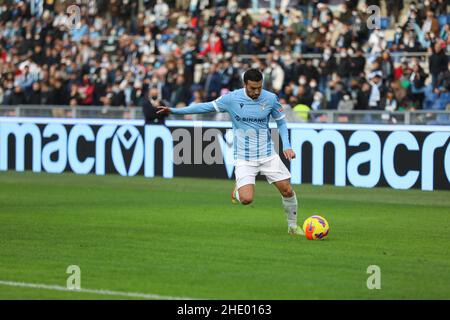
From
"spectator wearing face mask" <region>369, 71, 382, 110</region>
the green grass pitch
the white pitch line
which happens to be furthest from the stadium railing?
the white pitch line

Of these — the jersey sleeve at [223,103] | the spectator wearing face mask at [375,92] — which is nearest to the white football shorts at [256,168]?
the jersey sleeve at [223,103]

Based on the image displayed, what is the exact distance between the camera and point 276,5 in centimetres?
3228

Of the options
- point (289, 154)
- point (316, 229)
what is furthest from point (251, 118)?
point (316, 229)

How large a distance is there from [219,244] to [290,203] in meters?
1.41

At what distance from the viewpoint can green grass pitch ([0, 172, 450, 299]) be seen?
10273 millimetres

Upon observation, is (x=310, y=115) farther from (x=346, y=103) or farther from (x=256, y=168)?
(x=256, y=168)

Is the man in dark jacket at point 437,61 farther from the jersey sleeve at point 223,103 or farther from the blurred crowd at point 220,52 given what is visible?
the jersey sleeve at point 223,103

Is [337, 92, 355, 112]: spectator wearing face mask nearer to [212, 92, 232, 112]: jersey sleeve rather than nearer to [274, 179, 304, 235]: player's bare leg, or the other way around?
[212, 92, 232, 112]: jersey sleeve

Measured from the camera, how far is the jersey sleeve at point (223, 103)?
1483 cm

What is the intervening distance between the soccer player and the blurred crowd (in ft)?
35.5

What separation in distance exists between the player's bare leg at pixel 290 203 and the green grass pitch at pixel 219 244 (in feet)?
0.93

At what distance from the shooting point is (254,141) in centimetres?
1484
